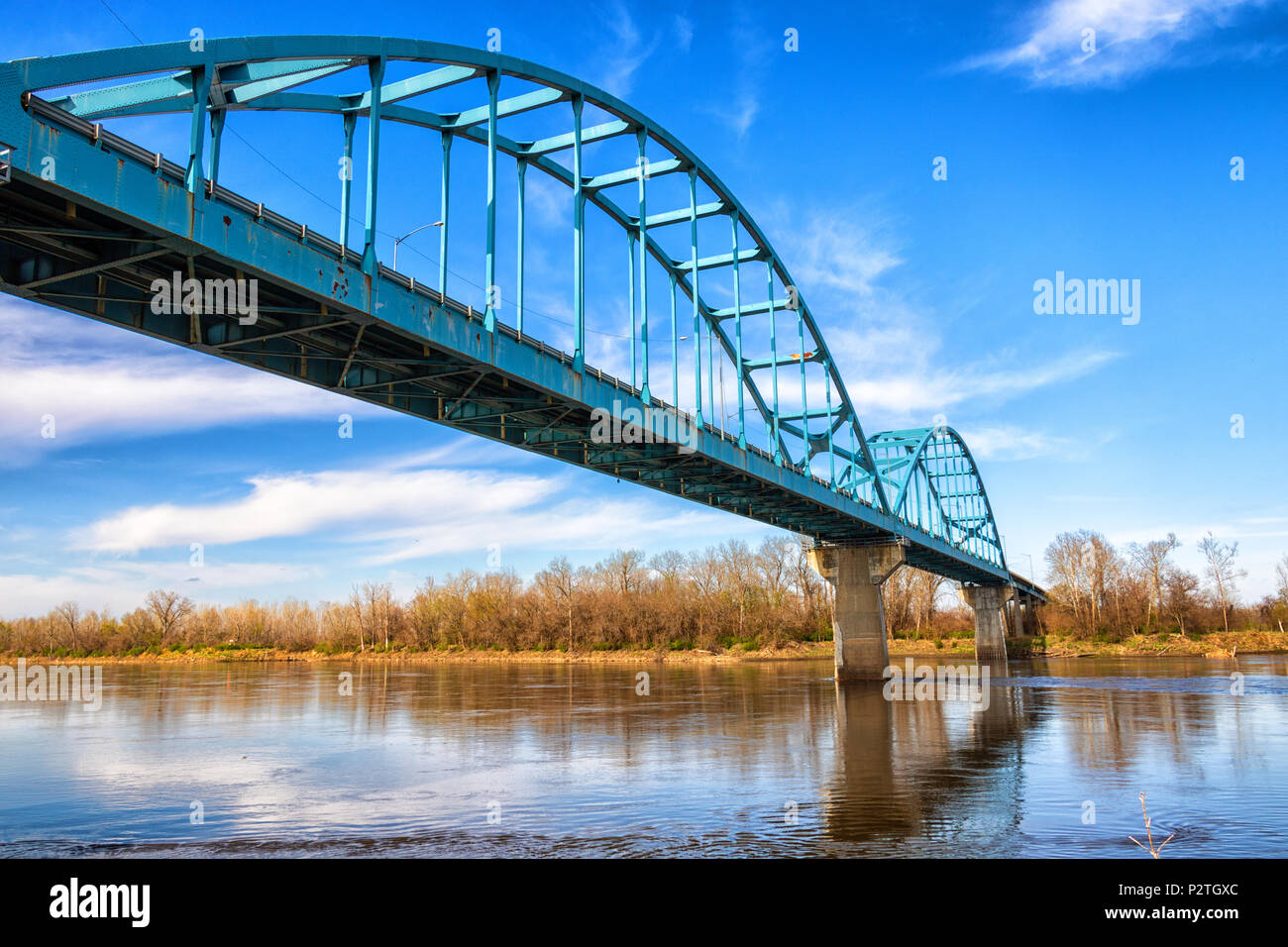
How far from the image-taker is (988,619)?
84.9 m

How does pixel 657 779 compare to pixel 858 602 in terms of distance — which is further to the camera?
pixel 858 602

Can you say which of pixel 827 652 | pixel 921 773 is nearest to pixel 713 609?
pixel 827 652

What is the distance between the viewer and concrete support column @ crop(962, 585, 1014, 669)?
82.6m

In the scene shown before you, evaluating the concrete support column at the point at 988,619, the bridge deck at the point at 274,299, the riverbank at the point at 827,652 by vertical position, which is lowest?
the riverbank at the point at 827,652

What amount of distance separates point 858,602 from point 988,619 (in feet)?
137

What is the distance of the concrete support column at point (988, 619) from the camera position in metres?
82.6

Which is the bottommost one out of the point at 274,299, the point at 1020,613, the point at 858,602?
the point at 1020,613

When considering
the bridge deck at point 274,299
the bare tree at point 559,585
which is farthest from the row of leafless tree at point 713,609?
the bridge deck at point 274,299

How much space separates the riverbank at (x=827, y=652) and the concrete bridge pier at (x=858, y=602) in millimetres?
28838

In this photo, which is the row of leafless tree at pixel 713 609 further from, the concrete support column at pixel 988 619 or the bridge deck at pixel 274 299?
the bridge deck at pixel 274 299

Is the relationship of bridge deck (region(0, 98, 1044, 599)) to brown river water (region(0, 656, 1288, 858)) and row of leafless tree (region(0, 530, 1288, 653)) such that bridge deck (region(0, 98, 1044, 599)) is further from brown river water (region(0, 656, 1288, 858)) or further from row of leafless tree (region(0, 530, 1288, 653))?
row of leafless tree (region(0, 530, 1288, 653))

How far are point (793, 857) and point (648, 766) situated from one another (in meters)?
8.31

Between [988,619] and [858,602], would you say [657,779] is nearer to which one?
[858,602]
